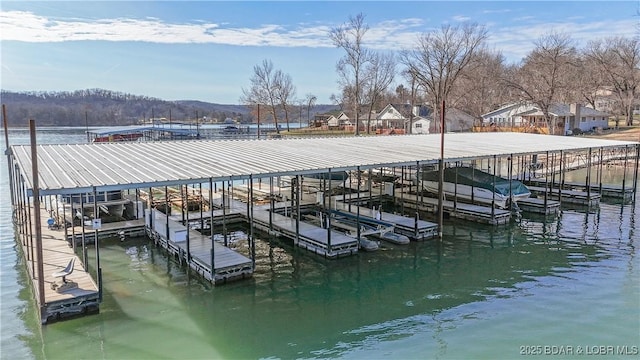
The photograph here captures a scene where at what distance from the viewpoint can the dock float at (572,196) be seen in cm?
2131

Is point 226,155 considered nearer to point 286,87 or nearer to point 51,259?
point 51,259

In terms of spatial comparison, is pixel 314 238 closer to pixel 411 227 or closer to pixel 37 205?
pixel 411 227

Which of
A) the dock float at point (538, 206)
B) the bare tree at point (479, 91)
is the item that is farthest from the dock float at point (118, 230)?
the bare tree at point (479, 91)

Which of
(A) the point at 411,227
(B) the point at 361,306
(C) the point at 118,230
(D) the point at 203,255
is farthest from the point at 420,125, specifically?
(B) the point at 361,306

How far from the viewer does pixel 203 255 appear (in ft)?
40.5

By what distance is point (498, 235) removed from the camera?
54.3ft

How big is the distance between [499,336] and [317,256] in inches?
240

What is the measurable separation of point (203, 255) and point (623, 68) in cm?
6365

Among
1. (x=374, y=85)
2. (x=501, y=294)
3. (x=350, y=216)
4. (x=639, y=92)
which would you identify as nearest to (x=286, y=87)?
(x=374, y=85)

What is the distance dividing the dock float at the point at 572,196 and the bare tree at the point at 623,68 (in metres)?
40.6

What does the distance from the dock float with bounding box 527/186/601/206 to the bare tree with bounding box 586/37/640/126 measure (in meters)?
40.6

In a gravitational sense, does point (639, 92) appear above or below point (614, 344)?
above

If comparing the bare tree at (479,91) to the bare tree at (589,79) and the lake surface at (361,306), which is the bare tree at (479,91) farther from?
the lake surface at (361,306)

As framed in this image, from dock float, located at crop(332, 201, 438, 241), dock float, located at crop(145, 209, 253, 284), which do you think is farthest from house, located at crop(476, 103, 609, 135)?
dock float, located at crop(145, 209, 253, 284)
